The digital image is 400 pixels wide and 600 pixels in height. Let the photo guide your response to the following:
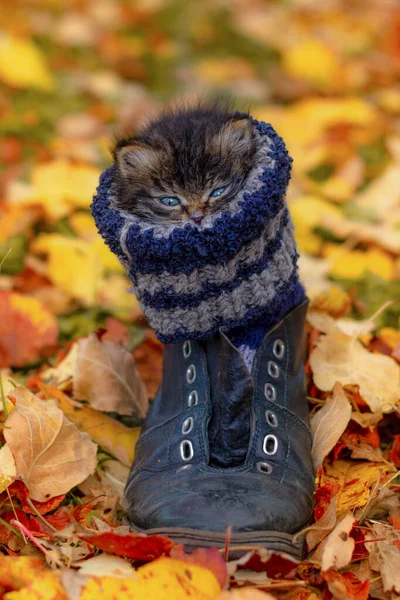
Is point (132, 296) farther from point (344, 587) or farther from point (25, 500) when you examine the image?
point (344, 587)

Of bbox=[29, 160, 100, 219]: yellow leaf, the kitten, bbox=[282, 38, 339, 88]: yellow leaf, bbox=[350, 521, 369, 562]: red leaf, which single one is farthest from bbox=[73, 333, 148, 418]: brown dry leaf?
bbox=[282, 38, 339, 88]: yellow leaf

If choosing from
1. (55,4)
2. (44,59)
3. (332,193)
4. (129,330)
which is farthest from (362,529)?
(55,4)

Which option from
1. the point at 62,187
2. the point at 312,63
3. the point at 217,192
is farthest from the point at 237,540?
the point at 312,63

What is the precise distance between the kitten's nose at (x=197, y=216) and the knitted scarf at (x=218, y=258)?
6 centimetres

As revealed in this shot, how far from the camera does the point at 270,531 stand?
120 centimetres

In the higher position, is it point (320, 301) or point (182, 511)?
point (320, 301)

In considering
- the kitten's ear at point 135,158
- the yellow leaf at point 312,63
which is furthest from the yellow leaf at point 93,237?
the yellow leaf at point 312,63

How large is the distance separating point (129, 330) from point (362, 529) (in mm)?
919

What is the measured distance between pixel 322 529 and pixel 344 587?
4.4 inches

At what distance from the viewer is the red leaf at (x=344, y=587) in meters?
1.14

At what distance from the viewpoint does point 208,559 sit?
113cm

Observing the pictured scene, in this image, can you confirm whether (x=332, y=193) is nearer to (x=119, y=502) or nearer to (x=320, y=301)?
(x=320, y=301)

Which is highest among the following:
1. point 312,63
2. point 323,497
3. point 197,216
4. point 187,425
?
point 312,63

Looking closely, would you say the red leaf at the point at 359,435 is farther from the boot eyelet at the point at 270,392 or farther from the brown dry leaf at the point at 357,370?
the boot eyelet at the point at 270,392
